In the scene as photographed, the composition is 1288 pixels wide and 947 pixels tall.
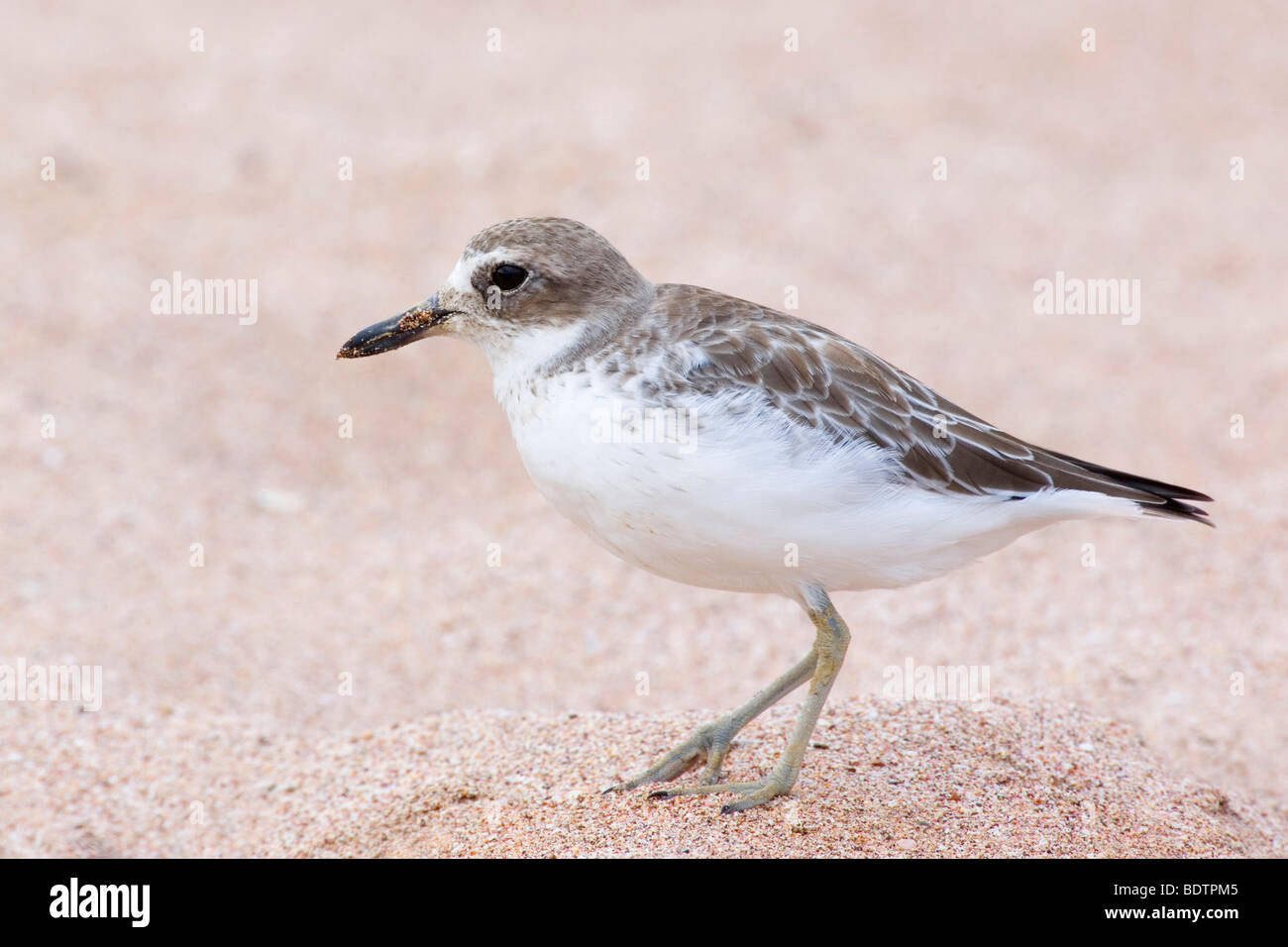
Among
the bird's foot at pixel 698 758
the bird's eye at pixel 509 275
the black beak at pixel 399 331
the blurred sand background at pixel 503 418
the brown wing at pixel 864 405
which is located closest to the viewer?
the brown wing at pixel 864 405

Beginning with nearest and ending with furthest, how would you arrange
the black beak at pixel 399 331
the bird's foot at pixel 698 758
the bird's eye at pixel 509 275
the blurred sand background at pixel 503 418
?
the bird's eye at pixel 509 275 < the black beak at pixel 399 331 < the bird's foot at pixel 698 758 < the blurred sand background at pixel 503 418

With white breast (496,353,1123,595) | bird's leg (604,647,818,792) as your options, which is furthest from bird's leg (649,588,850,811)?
bird's leg (604,647,818,792)

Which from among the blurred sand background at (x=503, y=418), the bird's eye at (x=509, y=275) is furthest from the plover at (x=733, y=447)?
the blurred sand background at (x=503, y=418)

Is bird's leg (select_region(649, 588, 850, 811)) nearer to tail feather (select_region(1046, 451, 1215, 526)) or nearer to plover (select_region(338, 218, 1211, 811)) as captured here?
plover (select_region(338, 218, 1211, 811))

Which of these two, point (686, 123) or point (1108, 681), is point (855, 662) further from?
point (686, 123)

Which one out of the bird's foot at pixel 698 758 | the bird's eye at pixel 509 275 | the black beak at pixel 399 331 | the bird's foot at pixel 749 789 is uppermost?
the bird's eye at pixel 509 275

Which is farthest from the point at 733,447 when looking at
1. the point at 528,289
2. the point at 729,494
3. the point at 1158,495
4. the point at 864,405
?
the point at 1158,495

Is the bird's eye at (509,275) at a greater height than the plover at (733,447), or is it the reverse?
the bird's eye at (509,275)

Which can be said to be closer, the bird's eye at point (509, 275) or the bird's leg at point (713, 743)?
the bird's eye at point (509, 275)

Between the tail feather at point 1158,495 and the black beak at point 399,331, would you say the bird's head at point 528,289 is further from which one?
the tail feather at point 1158,495
